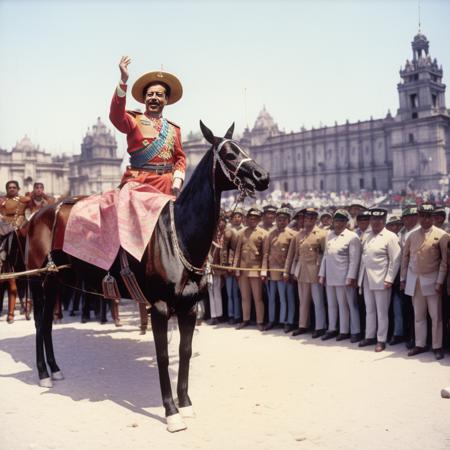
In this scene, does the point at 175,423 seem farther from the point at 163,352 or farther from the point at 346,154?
the point at 346,154

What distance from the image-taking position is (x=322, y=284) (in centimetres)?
870

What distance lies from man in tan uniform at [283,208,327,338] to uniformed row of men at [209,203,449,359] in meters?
0.02

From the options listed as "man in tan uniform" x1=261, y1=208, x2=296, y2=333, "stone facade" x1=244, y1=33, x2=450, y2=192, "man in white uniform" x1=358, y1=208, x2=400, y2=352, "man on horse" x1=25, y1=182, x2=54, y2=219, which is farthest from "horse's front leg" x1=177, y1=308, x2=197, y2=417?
"stone facade" x1=244, y1=33, x2=450, y2=192

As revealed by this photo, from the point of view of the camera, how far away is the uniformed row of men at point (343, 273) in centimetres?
737

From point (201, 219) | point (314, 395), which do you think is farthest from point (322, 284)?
point (201, 219)

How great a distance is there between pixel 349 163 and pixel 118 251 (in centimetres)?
9138

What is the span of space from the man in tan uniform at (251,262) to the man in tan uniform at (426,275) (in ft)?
9.95

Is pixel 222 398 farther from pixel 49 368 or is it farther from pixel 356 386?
pixel 49 368

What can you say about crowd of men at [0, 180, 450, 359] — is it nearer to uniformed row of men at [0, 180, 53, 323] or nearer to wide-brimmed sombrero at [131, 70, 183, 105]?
uniformed row of men at [0, 180, 53, 323]

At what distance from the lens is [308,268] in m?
8.86

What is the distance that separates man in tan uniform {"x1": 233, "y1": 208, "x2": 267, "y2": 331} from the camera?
9602mm

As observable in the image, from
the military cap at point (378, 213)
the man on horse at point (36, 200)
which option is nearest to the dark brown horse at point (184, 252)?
the military cap at point (378, 213)

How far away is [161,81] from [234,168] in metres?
1.87

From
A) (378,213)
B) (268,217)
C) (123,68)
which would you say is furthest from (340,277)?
(123,68)
